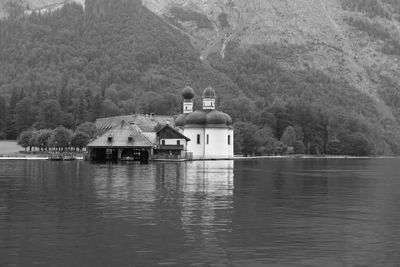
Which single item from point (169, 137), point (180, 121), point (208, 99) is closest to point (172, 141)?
point (169, 137)

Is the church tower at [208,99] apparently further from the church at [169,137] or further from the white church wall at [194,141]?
the white church wall at [194,141]

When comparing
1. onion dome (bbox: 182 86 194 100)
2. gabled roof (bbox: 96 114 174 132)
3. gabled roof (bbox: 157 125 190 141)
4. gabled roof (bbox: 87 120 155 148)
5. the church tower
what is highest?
onion dome (bbox: 182 86 194 100)

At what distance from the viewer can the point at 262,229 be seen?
3197 cm

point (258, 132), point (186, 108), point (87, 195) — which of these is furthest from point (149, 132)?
point (87, 195)

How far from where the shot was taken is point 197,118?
143625mm

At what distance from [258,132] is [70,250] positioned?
153m

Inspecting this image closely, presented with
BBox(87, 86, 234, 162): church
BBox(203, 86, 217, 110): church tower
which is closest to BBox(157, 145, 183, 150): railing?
BBox(87, 86, 234, 162): church

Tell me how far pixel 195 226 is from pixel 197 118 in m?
111

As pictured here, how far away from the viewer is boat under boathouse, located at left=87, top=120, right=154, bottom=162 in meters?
120

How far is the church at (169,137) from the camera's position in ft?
397

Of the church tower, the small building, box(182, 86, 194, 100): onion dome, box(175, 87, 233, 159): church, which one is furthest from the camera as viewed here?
box(182, 86, 194, 100): onion dome

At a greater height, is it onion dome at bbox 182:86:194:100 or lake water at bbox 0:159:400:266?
onion dome at bbox 182:86:194:100

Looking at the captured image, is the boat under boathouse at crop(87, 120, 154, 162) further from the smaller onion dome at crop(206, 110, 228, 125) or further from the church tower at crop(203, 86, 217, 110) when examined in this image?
the church tower at crop(203, 86, 217, 110)

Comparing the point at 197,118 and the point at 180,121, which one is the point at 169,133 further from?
the point at 180,121
